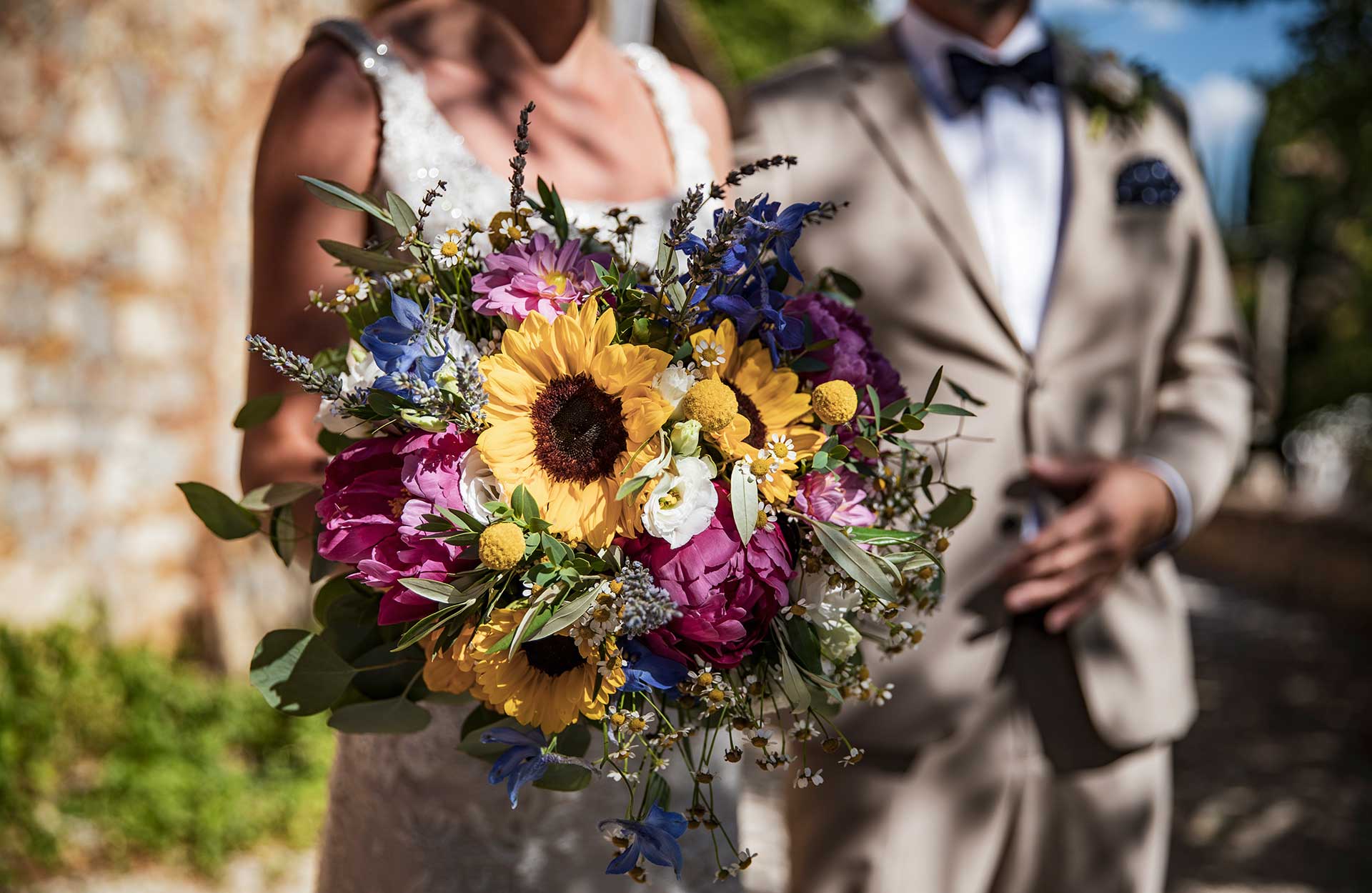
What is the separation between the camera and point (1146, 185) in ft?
6.79

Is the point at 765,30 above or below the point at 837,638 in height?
above

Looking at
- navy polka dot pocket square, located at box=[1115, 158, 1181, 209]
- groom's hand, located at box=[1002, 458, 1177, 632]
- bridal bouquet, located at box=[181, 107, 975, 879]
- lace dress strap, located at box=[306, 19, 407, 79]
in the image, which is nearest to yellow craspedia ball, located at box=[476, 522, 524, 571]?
bridal bouquet, located at box=[181, 107, 975, 879]

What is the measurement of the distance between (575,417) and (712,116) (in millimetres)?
1030

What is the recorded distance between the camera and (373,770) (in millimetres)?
1667

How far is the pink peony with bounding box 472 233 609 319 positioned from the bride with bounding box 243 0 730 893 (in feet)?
1.20

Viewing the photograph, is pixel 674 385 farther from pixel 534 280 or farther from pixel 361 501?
pixel 361 501

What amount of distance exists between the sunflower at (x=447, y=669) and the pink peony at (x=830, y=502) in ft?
1.26

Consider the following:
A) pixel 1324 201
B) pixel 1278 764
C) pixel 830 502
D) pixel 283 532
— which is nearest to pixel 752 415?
pixel 830 502

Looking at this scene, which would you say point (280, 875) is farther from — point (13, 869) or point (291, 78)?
point (291, 78)

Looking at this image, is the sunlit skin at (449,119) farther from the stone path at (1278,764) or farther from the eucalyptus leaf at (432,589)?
the stone path at (1278,764)

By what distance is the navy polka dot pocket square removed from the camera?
207 cm

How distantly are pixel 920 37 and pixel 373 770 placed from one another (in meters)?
1.66

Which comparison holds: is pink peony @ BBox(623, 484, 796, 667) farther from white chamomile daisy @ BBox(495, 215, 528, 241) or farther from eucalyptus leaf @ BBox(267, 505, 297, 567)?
eucalyptus leaf @ BBox(267, 505, 297, 567)

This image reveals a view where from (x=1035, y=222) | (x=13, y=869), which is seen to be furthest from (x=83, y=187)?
(x=1035, y=222)
